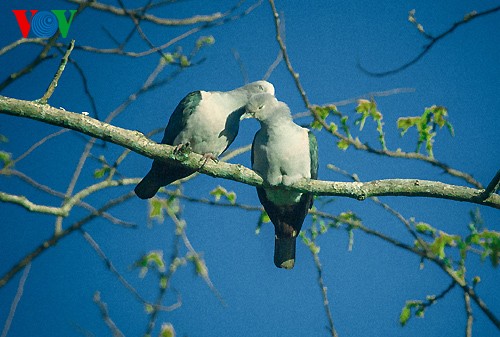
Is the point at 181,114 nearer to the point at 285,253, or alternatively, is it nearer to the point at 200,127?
the point at 200,127

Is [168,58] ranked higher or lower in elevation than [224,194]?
higher

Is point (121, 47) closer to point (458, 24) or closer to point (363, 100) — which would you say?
point (363, 100)

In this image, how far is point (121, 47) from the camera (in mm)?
4508

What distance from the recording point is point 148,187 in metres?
4.64

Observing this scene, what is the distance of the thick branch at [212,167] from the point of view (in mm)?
3350

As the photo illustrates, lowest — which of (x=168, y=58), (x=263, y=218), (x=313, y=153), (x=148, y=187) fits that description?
(x=148, y=187)

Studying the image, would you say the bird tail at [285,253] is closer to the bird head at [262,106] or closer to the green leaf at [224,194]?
the green leaf at [224,194]

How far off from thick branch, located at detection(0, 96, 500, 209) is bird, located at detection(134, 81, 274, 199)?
84 centimetres

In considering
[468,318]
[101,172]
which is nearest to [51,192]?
[101,172]

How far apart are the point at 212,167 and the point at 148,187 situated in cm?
103

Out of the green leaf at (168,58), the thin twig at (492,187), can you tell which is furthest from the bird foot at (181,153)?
the thin twig at (492,187)

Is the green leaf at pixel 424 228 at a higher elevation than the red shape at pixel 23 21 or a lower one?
lower

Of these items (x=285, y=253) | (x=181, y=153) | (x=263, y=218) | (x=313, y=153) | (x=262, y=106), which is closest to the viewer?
(x=181, y=153)

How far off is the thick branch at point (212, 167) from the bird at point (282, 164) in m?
0.53
